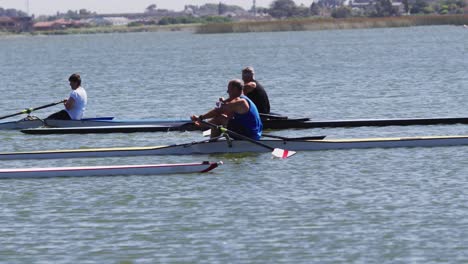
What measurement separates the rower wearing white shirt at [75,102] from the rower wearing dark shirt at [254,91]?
382 cm

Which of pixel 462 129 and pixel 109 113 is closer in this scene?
pixel 462 129

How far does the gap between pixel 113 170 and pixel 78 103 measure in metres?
6.72

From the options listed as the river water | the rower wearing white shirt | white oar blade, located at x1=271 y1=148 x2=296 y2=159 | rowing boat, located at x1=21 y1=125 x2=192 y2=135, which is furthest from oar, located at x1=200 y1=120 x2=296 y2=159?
the rower wearing white shirt

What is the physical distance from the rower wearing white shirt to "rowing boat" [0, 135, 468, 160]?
4.17 m

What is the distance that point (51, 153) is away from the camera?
19047 millimetres

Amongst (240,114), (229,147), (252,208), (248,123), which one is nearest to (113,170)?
(229,147)

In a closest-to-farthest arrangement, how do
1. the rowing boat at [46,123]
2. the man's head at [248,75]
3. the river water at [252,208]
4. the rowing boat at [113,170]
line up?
the river water at [252,208] → the rowing boat at [113,170] → the man's head at [248,75] → the rowing boat at [46,123]

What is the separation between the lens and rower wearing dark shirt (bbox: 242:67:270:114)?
21141mm

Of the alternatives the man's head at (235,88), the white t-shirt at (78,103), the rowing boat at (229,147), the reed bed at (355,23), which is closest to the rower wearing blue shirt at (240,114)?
the man's head at (235,88)

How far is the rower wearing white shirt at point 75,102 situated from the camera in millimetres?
23094

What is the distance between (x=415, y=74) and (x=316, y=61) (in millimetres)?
19929

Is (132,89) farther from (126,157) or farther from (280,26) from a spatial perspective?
(280,26)

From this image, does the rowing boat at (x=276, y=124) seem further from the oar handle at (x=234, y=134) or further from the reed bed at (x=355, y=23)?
the reed bed at (x=355, y=23)

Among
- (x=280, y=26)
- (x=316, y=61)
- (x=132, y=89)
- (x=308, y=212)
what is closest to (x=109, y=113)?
(x=132, y=89)
